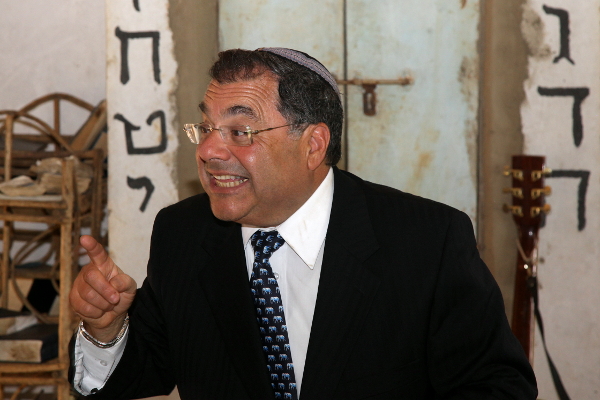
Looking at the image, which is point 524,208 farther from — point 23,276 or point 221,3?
point 23,276

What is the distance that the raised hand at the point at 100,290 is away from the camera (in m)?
1.43

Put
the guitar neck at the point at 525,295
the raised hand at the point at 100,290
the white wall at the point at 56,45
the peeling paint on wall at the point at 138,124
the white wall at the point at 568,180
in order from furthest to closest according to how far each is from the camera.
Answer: the white wall at the point at 56,45
the peeling paint on wall at the point at 138,124
the white wall at the point at 568,180
the guitar neck at the point at 525,295
the raised hand at the point at 100,290

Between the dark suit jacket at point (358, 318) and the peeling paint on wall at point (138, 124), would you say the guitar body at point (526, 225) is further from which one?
the peeling paint on wall at point (138, 124)

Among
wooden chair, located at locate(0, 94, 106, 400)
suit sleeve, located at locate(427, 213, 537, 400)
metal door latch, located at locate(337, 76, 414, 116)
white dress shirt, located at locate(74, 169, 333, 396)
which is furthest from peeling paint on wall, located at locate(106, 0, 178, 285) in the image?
suit sleeve, located at locate(427, 213, 537, 400)

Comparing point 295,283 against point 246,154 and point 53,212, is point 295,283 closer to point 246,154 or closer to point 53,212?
point 246,154

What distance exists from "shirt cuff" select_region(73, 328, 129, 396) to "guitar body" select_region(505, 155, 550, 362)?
64.9 inches

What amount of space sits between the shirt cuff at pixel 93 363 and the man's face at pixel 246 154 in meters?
0.41

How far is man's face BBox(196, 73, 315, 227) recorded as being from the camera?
5.08 feet

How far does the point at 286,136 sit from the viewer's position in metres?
1.60

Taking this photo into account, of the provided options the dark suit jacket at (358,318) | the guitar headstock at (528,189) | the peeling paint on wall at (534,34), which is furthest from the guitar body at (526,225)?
the dark suit jacket at (358,318)

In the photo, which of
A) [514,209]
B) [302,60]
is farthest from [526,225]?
[302,60]

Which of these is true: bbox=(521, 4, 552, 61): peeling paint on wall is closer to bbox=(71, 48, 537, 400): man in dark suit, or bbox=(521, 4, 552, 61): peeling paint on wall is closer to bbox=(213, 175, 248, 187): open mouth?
bbox=(71, 48, 537, 400): man in dark suit

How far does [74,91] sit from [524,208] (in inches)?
102

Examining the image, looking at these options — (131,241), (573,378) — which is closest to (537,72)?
(573,378)
